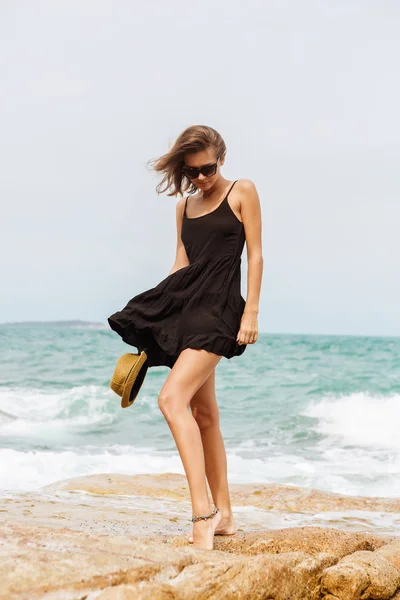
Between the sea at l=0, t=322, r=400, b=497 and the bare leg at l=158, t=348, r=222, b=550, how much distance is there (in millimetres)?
3179

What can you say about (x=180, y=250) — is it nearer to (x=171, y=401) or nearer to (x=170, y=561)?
(x=171, y=401)

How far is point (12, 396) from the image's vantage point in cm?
1775

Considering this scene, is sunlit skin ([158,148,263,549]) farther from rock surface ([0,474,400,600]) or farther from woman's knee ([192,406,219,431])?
rock surface ([0,474,400,600])

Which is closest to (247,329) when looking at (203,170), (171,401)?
(171,401)

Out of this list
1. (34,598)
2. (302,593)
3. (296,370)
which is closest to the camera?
(34,598)

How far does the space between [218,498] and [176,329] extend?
1083 millimetres

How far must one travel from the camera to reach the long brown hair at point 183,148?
4.09 meters

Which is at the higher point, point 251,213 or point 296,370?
point 251,213

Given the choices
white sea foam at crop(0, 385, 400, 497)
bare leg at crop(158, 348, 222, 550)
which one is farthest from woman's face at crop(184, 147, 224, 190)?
white sea foam at crop(0, 385, 400, 497)

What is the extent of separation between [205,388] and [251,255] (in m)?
0.82

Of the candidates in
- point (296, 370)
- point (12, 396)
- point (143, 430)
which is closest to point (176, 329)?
point (143, 430)

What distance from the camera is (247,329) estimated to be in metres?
4.07

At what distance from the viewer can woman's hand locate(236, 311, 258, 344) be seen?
4.05 metres

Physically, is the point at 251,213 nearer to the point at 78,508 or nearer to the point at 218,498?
the point at 218,498
